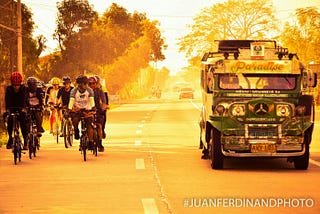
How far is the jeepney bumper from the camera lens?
1546 centimetres

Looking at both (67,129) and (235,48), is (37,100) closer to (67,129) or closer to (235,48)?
(67,129)

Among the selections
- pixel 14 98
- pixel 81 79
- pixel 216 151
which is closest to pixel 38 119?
pixel 81 79

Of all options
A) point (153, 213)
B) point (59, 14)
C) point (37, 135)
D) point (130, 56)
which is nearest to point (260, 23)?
point (130, 56)

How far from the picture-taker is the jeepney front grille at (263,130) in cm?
1555

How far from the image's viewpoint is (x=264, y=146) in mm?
15453

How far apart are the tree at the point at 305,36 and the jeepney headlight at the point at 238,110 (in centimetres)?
5044

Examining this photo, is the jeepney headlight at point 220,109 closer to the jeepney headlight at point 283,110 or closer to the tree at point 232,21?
the jeepney headlight at point 283,110

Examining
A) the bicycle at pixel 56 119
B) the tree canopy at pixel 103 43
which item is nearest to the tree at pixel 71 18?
the tree canopy at pixel 103 43

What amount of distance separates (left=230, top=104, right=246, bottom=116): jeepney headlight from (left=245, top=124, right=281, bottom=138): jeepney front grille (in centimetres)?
28

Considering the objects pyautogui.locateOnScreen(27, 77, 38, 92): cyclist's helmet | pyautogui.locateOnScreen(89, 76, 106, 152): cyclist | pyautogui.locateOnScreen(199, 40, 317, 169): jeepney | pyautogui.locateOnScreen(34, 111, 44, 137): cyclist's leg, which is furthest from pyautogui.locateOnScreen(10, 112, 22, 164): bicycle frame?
pyautogui.locateOnScreen(199, 40, 317, 169): jeepney

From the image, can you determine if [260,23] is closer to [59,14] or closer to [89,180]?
[59,14]

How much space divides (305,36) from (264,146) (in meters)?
53.9

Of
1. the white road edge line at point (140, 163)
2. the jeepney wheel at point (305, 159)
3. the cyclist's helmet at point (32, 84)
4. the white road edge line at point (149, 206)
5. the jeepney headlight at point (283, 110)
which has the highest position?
the cyclist's helmet at point (32, 84)

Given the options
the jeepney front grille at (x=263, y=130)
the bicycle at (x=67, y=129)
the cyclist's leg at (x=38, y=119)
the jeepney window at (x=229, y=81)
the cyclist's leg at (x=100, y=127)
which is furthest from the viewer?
the bicycle at (x=67, y=129)
